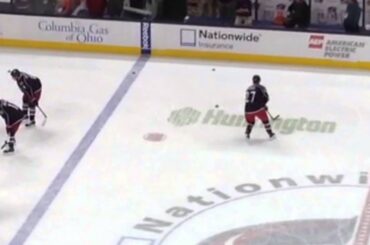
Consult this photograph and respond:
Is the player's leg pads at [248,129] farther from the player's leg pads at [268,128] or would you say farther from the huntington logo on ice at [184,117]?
the huntington logo on ice at [184,117]

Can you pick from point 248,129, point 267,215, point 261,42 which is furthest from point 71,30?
point 267,215

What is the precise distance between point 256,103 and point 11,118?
2.85 m

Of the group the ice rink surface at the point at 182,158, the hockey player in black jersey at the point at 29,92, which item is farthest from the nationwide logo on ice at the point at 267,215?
the hockey player in black jersey at the point at 29,92

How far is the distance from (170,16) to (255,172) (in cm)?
453

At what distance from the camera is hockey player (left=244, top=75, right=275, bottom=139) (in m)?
13.8

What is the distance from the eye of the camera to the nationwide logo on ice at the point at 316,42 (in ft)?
53.3

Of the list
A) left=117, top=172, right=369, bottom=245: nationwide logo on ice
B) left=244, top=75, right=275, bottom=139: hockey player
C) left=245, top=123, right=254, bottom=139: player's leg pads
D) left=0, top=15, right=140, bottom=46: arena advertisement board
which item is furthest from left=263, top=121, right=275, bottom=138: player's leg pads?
left=0, top=15, right=140, bottom=46: arena advertisement board

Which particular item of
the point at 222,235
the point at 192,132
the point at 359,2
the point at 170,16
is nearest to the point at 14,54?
the point at 170,16

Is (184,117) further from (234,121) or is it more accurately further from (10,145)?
(10,145)

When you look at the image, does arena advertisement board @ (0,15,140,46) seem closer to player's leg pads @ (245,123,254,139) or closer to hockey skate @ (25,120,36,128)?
hockey skate @ (25,120,36,128)

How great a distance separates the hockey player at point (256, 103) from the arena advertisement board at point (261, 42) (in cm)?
263

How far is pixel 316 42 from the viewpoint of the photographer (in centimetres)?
1628

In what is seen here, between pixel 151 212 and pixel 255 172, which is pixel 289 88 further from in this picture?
pixel 151 212

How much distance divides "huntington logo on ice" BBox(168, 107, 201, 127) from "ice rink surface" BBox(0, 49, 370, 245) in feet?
0.08
